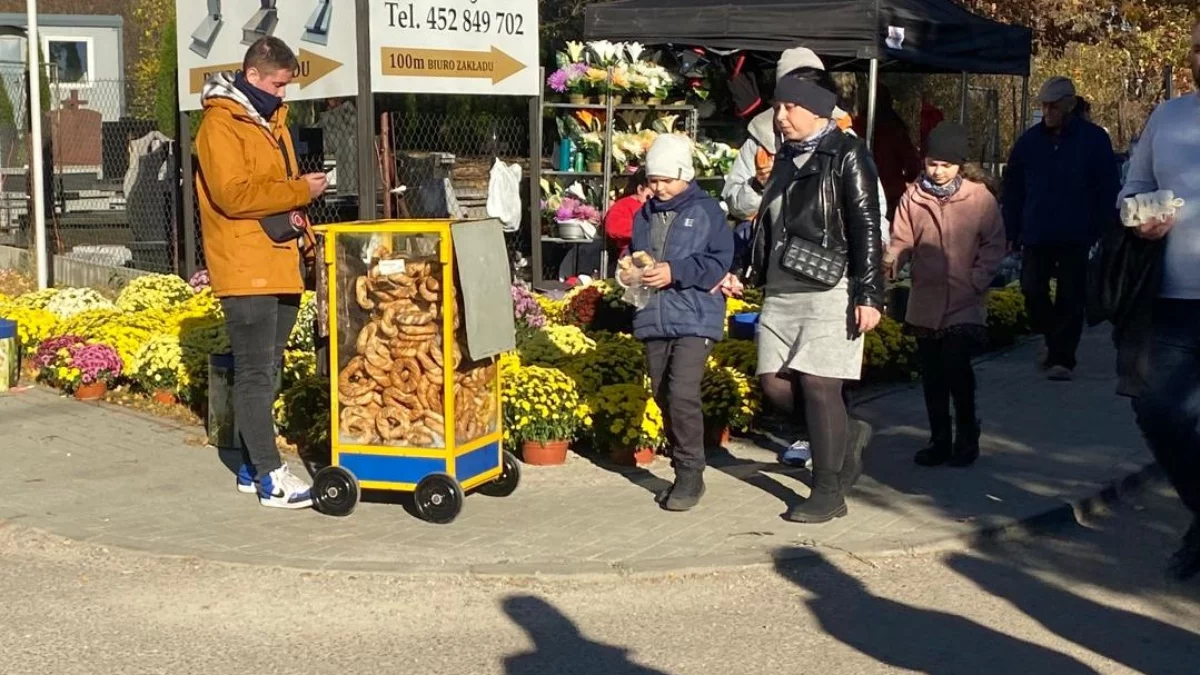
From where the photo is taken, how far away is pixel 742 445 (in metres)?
8.61

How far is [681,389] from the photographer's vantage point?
6914 millimetres

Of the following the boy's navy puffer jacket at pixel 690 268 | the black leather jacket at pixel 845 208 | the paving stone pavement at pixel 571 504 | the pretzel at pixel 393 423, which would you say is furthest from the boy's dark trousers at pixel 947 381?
the pretzel at pixel 393 423

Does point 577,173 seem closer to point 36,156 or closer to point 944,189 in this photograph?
point 36,156

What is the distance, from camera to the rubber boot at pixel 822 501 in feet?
22.5

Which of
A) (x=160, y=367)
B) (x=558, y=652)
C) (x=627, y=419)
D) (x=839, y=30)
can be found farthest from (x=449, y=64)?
(x=558, y=652)

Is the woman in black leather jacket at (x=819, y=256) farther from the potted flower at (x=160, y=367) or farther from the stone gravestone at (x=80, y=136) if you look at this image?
the stone gravestone at (x=80, y=136)

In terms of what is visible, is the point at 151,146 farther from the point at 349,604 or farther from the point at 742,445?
the point at 349,604

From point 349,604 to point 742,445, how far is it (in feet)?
10.5

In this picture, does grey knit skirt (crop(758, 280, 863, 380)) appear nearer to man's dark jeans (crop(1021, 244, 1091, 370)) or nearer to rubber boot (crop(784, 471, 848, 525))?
rubber boot (crop(784, 471, 848, 525))

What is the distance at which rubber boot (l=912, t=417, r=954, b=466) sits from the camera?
796 centimetres

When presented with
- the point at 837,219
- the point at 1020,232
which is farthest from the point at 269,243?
the point at 1020,232

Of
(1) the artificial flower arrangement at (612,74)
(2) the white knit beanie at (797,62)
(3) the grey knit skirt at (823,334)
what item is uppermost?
(1) the artificial flower arrangement at (612,74)

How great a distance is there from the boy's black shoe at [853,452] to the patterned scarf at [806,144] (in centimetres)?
124

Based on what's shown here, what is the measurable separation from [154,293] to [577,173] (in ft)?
12.0
